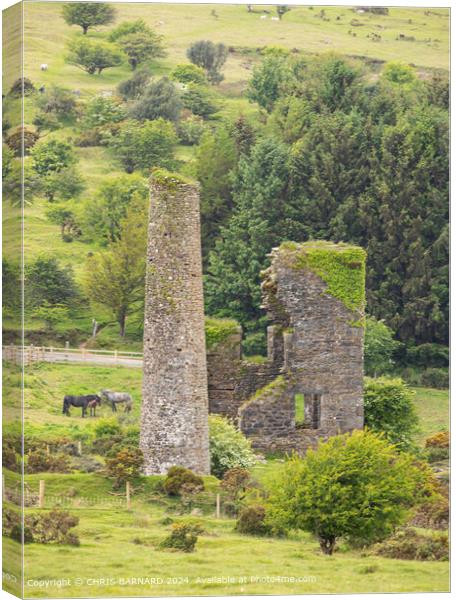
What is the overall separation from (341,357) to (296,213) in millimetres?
15005

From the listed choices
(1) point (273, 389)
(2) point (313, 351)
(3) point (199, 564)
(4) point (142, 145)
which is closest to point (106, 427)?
(1) point (273, 389)

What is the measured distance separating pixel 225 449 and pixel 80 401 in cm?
612

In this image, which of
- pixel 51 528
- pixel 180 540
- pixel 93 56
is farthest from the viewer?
pixel 93 56

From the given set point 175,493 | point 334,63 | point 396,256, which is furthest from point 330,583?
point 334,63

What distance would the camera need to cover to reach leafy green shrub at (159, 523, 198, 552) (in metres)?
52.8

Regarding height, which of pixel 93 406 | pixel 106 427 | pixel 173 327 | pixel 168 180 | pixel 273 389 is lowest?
pixel 93 406

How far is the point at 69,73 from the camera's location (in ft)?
222

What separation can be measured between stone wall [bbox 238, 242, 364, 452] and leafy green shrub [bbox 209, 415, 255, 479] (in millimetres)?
1387

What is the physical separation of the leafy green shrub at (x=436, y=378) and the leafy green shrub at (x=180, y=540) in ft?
41.8

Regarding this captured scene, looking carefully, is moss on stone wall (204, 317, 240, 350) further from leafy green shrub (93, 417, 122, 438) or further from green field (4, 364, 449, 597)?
green field (4, 364, 449, 597)

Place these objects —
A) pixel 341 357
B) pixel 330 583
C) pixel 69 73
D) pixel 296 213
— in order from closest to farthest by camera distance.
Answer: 1. pixel 330 583
2. pixel 341 357
3. pixel 69 73
4. pixel 296 213

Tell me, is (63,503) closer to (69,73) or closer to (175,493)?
(175,493)

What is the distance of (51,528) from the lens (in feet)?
170

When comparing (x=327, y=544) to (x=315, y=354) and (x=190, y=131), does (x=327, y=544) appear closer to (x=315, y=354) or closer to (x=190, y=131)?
(x=315, y=354)
